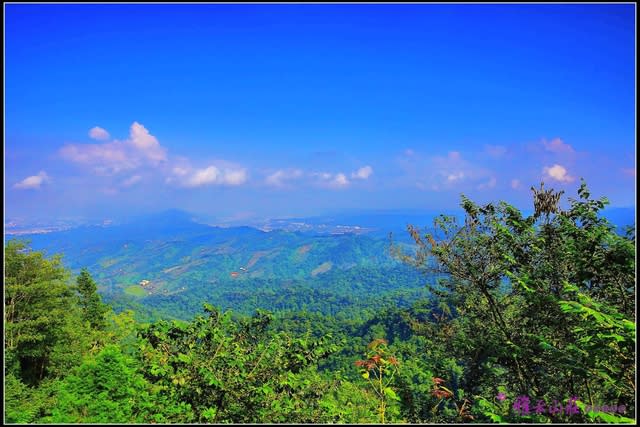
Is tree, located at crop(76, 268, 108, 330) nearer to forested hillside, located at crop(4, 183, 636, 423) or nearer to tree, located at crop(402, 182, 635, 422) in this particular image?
forested hillside, located at crop(4, 183, 636, 423)

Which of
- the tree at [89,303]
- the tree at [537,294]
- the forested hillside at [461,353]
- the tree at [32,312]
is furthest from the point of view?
the tree at [89,303]

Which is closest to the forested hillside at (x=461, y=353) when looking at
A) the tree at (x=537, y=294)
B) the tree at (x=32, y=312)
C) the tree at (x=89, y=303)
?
the tree at (x=537, y=294)

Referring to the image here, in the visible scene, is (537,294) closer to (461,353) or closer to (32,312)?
(461,353)

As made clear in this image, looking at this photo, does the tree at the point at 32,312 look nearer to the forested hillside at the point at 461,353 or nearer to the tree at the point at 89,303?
the forested hillside at the point at 461,353

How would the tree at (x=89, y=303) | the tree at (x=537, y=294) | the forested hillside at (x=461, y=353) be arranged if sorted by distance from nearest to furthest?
the forested hillside at (x=461, y=353)
the tree at (x=537, y=294)
the tree at (x=89, y=303)

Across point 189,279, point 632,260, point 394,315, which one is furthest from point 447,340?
point 189,279

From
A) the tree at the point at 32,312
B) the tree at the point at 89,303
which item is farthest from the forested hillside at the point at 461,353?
the tree at the point at 89,303

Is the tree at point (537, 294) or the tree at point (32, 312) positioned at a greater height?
the tree at point (537, 294)

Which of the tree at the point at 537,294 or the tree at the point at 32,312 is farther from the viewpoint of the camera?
the tree at the point at 32,312

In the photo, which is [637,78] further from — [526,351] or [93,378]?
[93,378]

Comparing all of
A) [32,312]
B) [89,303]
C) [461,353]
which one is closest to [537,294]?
[461,353]

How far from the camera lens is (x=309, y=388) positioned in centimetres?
493

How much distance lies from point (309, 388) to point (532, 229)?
4.80 meters

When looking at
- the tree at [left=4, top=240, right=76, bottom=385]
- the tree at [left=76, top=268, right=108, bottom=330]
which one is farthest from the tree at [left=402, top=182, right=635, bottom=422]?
the tree at [left=76, top=268, right=108, bottom=330]
